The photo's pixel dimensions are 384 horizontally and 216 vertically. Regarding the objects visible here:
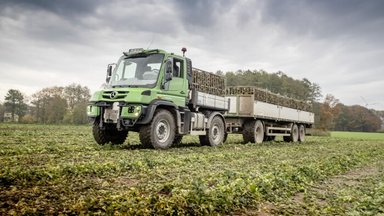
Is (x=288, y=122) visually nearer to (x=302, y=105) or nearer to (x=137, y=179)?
(x=302, y=105)

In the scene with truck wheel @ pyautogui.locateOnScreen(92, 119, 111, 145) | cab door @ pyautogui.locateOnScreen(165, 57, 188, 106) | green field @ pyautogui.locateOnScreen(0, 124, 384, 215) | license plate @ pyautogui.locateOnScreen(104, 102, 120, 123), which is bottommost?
green field @ pyautogui.locateOnScreen(0, 124, 384, 215)

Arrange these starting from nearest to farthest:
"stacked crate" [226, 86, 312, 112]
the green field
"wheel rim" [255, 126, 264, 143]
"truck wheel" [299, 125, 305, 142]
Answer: the green field → "stacked crate" [226, 86, 312, 112] → "wheel rim" [255, 126, 264, 143] → "truck wheel" [299, 125, 305, 142]

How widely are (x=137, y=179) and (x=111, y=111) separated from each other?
221 inches

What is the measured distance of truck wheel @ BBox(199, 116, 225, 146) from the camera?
50.3ft

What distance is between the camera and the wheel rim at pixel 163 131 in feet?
40.4

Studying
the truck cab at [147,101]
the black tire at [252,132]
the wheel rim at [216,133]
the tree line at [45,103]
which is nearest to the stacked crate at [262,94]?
the black tire at [252,132]

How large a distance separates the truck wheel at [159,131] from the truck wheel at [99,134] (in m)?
2.00

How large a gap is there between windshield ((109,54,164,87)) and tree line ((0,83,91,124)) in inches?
2621

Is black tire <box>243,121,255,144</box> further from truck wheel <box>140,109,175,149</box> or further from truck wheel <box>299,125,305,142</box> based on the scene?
truck wheel <box>299,125,305,142</box>

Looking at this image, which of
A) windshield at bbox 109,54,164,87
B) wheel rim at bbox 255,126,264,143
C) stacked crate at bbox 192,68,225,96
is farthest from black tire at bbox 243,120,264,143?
windshield at bbox 109,54,164,87

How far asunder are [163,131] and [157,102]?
4.15 ft

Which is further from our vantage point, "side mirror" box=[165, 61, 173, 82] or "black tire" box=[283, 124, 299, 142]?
"black tire" box=[283, 124, 299, 142]

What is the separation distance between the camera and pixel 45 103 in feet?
268

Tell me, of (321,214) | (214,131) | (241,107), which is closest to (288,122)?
(241,107)
